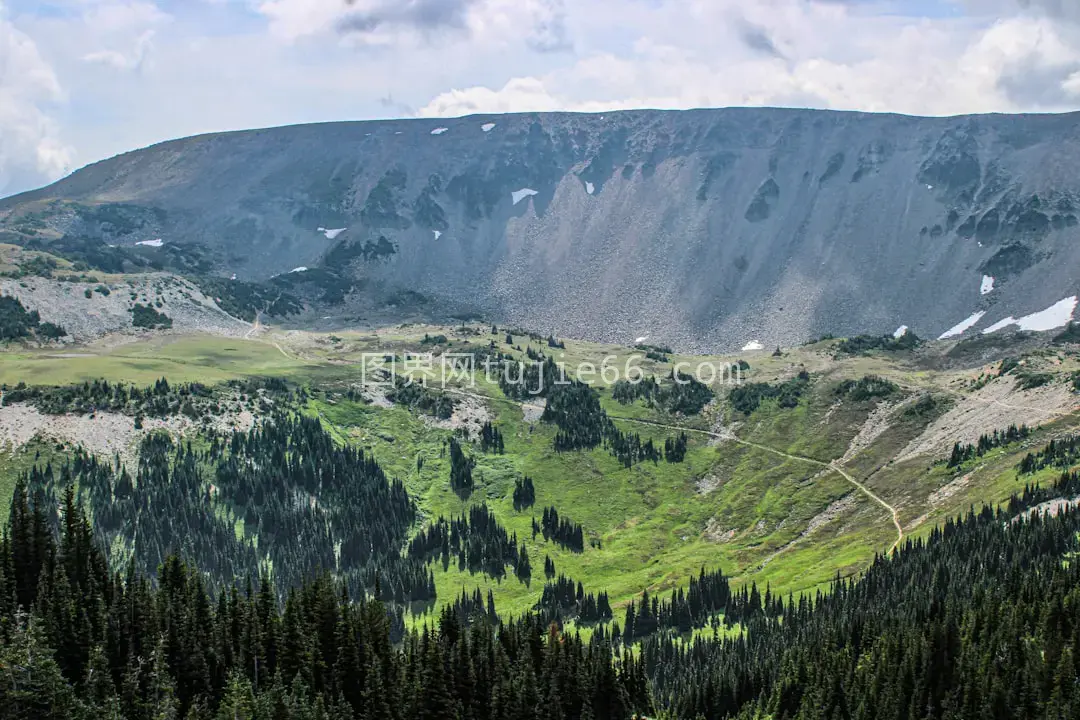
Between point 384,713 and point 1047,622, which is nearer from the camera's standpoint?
point 384,713

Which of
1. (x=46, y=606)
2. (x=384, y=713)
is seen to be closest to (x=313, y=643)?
(x=384, y=713)

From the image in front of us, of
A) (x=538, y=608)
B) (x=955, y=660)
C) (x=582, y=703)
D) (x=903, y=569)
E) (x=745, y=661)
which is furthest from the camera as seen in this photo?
(x=538, y=608)

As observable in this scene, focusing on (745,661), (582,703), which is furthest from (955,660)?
(582,703)

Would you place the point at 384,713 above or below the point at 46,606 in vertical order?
below

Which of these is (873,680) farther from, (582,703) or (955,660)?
(582,703)

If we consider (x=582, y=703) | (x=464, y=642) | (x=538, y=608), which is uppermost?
(x=464, y=642)

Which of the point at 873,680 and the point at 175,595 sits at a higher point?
the point at 175,595

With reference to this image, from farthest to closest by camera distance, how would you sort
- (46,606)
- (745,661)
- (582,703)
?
(745,661) < (582,703) < (46,606)

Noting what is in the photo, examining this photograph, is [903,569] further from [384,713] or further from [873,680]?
[384,713]

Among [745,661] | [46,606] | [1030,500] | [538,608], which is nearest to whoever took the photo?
[46,606]
